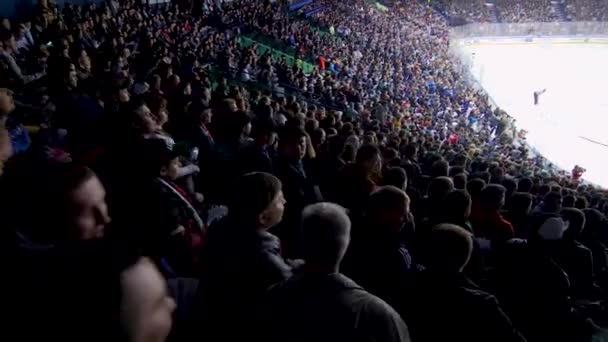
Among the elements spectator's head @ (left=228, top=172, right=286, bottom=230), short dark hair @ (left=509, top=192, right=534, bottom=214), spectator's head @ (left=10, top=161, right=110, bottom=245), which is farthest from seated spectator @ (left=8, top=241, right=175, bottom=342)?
short dark hair @ (left=509, top=192, right=534, bottom=214)

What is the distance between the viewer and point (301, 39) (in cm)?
2445

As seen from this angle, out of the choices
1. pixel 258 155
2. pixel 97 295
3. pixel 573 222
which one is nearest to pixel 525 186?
pixel 573 222

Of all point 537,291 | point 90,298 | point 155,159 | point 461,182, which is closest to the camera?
point 90,298

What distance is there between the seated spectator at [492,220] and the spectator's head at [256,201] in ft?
7.88

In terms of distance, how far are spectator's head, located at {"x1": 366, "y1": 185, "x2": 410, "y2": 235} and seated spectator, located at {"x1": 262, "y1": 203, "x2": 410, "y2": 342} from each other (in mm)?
893

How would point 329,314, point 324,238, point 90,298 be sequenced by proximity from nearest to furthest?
1. point 90,298
2. point 329,314
3. point 324,238

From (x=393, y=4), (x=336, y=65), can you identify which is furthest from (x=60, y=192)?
(x=393, y=4)

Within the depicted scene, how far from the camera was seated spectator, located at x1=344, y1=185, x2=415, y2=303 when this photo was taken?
114 inches

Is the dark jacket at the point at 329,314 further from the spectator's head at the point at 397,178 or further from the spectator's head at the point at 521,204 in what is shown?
the spectator's head at the point at 521,204

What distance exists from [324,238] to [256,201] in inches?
22.6

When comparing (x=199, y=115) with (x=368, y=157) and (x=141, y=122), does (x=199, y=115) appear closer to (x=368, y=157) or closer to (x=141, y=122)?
(x=141, y=122)

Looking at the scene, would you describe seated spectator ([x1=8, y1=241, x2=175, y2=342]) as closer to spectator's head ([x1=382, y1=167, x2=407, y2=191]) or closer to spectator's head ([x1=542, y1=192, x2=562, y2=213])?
spectator's head ([x1=382, y1=167, x2=407, y2=191])

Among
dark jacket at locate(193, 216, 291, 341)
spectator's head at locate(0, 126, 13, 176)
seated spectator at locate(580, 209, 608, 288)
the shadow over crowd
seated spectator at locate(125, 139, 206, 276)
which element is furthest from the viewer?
seated spectator at locate(580, 209, 608, 288)

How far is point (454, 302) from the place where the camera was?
2.29 meters
